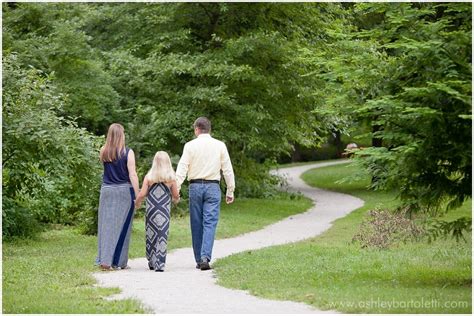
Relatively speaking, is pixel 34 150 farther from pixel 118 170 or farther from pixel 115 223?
pixel 115 223

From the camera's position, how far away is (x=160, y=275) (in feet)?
38.8

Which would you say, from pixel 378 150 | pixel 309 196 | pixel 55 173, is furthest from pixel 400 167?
pixel 309 196

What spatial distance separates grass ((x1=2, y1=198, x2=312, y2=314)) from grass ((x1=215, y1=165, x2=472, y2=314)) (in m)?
1.79

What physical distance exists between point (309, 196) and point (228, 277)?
78.6ft

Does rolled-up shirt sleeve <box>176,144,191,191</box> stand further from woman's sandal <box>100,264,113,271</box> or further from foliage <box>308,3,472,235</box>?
foliage <box>308,3,472,235</box>

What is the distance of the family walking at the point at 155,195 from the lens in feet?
41.6

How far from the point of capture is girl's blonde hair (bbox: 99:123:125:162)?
42.0ft

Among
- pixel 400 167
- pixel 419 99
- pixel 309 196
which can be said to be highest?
pixel 419 99

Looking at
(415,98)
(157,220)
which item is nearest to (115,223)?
(157,220)

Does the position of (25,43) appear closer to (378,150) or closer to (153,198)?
(153,198)

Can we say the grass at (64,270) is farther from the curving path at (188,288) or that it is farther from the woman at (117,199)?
the woman at (117,199)

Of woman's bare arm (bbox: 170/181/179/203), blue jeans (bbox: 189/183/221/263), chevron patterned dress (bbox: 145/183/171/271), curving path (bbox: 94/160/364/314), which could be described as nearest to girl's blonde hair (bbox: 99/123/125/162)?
chevron patterned dress (bbox: 145/183/171/271)

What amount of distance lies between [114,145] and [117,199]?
0.79 m

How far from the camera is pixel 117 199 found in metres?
12.8
